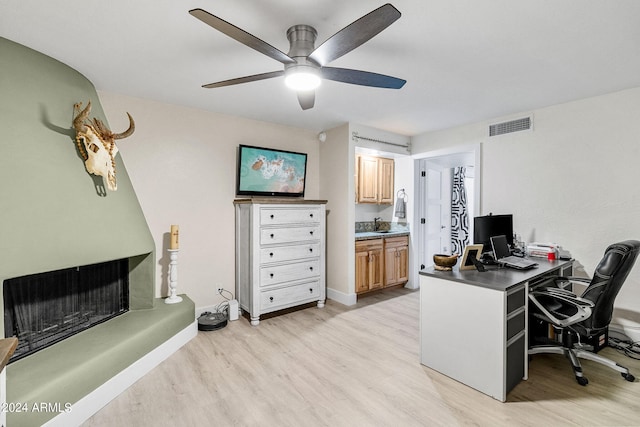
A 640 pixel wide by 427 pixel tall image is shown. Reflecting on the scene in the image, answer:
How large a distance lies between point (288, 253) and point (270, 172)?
1.11m

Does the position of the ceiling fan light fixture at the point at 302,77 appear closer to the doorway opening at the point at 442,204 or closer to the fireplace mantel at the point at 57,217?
the fireplace mantel at the point at 57,217

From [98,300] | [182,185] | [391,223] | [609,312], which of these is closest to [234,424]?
[98,300]

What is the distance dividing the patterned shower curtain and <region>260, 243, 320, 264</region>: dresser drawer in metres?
3.30

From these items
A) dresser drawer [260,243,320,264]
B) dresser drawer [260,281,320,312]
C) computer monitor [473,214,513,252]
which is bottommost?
dresser drawer [260,281,320,312]

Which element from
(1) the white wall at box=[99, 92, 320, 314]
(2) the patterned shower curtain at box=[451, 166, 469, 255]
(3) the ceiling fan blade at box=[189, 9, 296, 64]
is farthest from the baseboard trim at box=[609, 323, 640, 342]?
(1) the white wall at box=[99, 92, 320, 314]

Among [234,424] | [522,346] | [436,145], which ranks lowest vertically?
[234,424]

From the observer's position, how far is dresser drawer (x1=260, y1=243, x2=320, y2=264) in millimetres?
3404

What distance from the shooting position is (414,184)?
15.4ft

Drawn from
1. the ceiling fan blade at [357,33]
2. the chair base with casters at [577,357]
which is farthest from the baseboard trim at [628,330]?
the ceiling fan blade at [357,33]

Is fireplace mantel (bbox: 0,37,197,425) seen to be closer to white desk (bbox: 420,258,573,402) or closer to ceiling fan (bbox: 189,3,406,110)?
ceiling fan (bbox: 189,3,406,110)

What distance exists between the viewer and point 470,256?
2.49 metres

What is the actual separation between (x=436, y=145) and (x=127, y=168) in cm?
403

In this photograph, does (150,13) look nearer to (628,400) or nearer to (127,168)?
(127,168)

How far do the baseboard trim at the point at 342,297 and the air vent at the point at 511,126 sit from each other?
2845 mm
